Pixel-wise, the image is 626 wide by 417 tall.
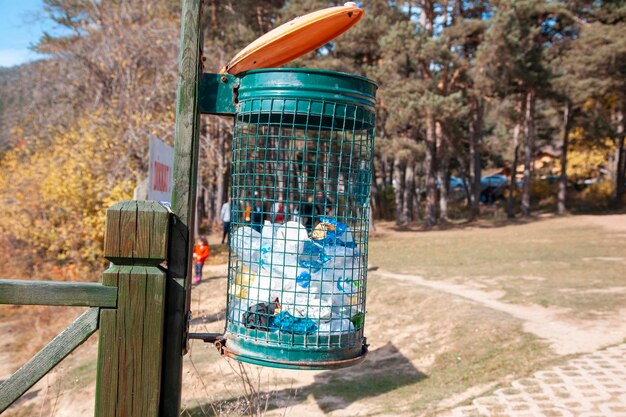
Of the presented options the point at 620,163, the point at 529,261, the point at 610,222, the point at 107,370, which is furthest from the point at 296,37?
the point at 620,163

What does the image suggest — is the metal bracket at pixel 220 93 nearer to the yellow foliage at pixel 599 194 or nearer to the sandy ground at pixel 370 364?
the sandy ground at pixel 370 364

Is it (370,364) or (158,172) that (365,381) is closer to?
(370,364)

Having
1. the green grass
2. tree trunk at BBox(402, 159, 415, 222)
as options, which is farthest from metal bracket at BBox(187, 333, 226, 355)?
tree trunk at BBox(402, 159, 415, 222)

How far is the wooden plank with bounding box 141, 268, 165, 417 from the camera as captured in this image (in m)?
2.05

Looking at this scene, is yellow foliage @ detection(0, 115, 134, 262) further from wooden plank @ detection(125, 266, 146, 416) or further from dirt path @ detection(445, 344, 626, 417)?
wooden plank @ detection(125, 266, 146, 416)

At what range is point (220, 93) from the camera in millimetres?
2373

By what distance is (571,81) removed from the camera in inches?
1014

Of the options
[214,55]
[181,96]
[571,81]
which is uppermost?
[571,81]

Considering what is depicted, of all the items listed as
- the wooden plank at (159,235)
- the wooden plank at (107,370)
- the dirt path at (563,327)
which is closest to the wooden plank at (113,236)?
the wooden plank at (159,235)

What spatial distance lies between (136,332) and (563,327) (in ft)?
22.1

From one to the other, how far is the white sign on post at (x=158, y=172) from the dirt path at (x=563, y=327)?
15.1 feet

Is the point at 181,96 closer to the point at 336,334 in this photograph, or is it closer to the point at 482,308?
the point at 336,334

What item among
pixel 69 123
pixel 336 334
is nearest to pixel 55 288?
pixel 336 334

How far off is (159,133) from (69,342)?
12.9 meters
